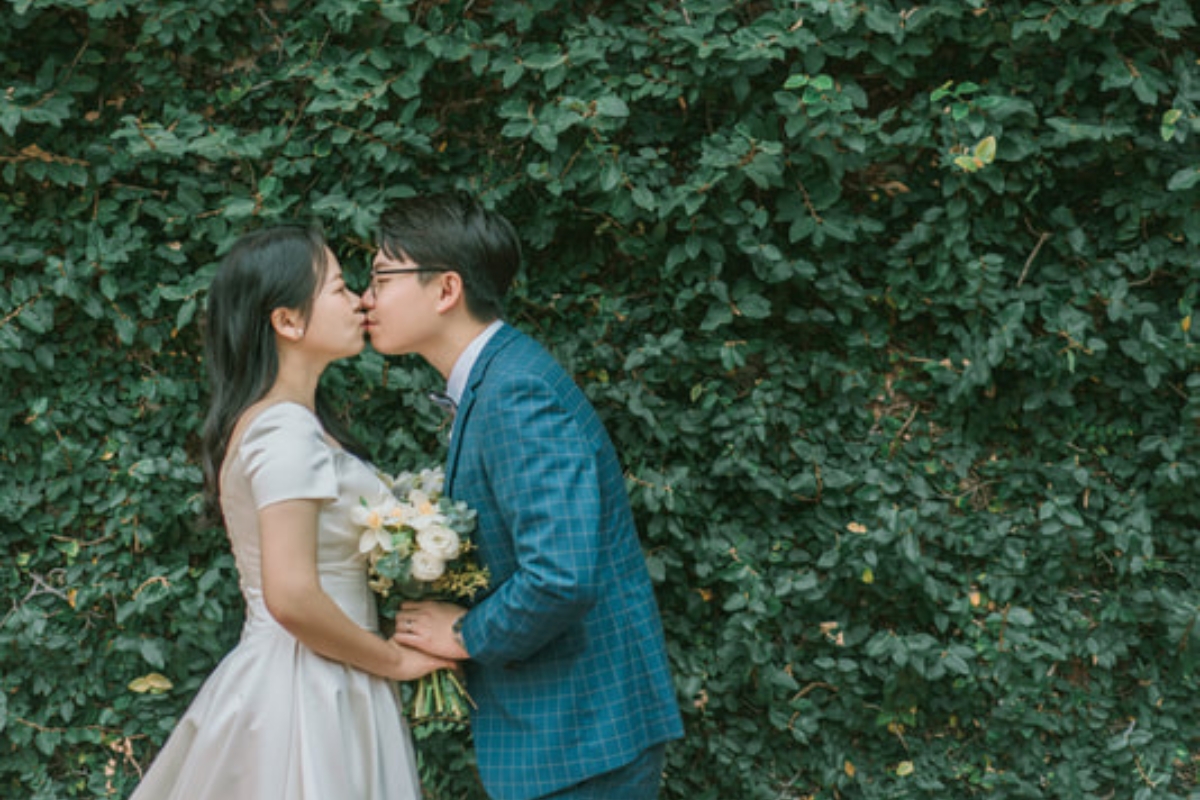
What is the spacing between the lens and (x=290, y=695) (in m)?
2.19

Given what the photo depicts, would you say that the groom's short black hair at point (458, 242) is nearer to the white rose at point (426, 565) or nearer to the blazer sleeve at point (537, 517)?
the blazer sleeve at point (537, 517)

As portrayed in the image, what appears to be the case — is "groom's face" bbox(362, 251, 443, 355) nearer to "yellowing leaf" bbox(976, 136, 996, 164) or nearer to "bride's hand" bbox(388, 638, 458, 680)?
"bride's hand" bbox(388, 638, 458, 680)

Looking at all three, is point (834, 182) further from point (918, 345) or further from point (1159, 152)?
point (1159, 152)

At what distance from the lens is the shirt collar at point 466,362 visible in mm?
2330

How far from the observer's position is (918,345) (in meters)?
3.34

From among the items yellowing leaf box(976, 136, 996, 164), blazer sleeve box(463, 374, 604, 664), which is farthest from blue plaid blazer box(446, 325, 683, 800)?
yellowing leaf box(976, 136, 996, 164)

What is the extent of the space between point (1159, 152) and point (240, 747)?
2.98m

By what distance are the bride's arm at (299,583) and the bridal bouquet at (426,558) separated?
0.12 m

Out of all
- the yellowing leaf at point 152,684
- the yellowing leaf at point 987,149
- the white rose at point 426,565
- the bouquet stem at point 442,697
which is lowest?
the yellowing leaf at point 152,684

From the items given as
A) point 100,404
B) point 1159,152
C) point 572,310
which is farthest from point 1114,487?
point 100,404

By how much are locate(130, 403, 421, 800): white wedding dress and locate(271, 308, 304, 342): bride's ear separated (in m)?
0.18

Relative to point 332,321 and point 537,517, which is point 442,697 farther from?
point 332,321

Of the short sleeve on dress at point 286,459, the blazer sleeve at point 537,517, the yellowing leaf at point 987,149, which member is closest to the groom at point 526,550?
the blazer sleeve at point 537,517

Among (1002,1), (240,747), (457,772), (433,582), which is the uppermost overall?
(1002,1)
